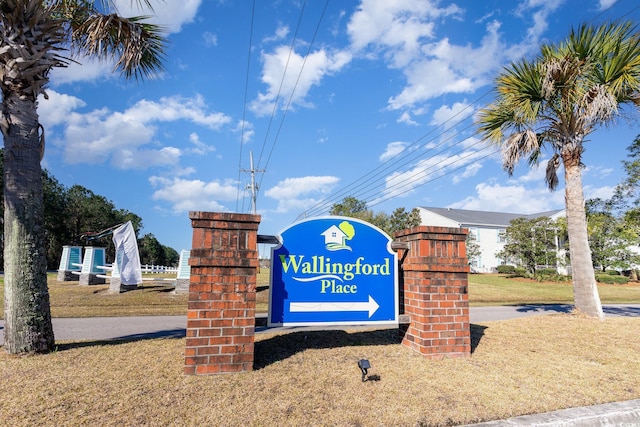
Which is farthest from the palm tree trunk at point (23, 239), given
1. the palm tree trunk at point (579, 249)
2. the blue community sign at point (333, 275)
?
the palm tree trunk at point (579, 249)

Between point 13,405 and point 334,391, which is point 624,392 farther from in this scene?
point 13,405

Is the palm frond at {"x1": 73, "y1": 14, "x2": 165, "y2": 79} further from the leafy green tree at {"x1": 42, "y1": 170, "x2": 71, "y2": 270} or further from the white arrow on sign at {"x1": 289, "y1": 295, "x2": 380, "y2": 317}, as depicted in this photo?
the leafy green tree at {"x1": 42, "y1": 170, "x2": 71, "y2": 270}

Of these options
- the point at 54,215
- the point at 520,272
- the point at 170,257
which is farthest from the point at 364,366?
the point at 170,257

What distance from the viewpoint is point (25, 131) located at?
4.86 metres

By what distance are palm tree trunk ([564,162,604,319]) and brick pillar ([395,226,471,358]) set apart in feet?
16.0

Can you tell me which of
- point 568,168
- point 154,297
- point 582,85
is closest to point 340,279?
point 568,168

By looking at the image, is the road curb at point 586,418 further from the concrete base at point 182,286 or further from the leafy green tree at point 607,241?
the leafy green tree at point 607,241

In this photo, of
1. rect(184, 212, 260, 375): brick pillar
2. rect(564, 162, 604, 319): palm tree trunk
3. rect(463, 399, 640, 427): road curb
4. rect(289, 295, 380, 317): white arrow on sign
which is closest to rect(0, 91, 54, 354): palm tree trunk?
rect(184, 212, 260, 375): brick pillar

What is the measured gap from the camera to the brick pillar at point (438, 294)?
479cm

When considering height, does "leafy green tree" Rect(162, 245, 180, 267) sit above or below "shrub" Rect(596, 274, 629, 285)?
above

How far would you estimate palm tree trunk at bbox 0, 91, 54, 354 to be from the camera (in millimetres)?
4516

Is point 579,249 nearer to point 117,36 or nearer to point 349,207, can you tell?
point 117,36

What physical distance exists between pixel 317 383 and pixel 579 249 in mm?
7772

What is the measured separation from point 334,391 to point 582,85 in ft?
29.8
